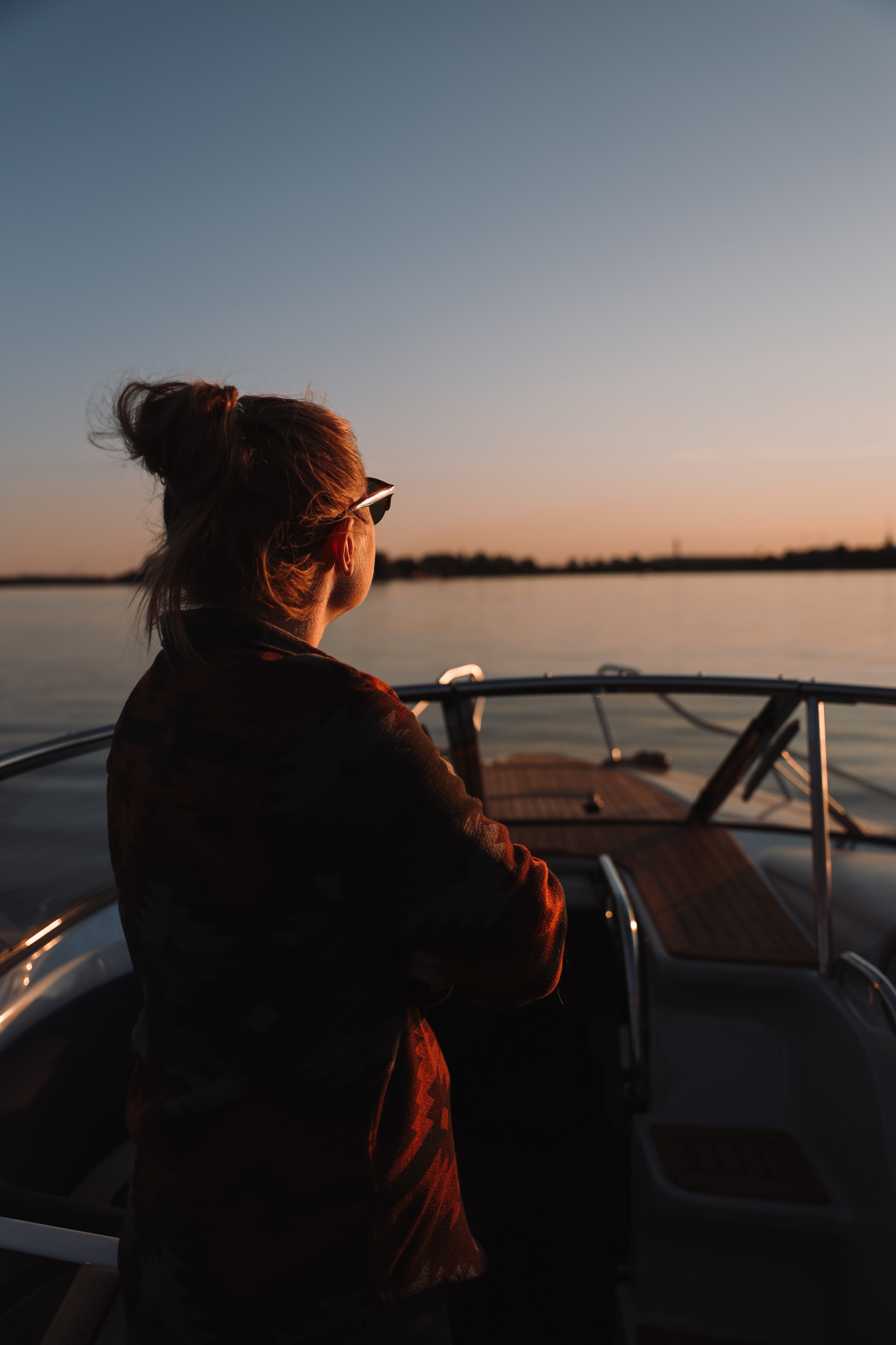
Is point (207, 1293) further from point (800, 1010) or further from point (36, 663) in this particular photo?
point (36, 663)

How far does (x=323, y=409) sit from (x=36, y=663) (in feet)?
78.5

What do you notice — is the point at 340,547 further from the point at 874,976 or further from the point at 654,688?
the point at 874,976

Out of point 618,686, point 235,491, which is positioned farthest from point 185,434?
point 618,686

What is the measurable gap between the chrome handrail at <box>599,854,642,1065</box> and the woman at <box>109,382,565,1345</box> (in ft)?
4.63

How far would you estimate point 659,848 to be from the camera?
302cm

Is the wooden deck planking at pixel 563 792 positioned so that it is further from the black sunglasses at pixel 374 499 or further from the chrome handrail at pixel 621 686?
the black sunglasses at pixel 374 499

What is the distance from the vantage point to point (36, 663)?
2200 centimetres

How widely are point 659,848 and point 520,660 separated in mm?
21008

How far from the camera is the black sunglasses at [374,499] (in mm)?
867

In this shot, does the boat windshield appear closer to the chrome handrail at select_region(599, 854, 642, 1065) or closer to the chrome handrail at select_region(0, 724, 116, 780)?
the chrome handrail at select_region(0, 724, 116, 780)

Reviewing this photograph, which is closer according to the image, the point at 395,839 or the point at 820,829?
the point at 395,839

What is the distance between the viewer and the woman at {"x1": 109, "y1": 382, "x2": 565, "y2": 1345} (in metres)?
0.70

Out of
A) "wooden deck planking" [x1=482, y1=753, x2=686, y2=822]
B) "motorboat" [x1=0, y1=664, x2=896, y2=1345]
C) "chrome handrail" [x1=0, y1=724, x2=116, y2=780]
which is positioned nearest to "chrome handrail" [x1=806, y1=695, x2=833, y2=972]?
"motorboat" [x1=0, y1=664, x2=896, y2=1345]

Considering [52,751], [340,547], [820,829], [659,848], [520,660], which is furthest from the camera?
[520,660]
